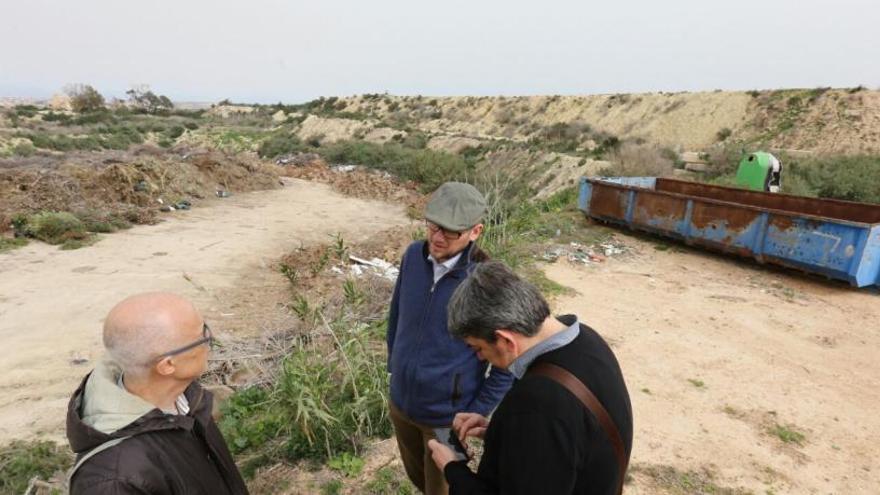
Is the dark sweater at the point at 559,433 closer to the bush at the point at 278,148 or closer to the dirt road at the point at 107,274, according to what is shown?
the dirt road at the point at 107,274

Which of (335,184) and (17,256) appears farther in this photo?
(335,184)

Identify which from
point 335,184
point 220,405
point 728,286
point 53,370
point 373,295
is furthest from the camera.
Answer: point 335,184

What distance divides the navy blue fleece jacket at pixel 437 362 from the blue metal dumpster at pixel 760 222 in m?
6.55

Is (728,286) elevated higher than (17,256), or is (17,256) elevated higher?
(728,286)

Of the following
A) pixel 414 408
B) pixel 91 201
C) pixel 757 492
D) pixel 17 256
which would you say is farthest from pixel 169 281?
pixel 757 492

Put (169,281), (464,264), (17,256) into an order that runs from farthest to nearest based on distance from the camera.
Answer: (17,256), (169,281), (464,264)

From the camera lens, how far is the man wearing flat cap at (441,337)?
6.90 feet

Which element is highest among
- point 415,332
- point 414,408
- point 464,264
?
point 464,264

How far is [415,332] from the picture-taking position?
2.19 meters

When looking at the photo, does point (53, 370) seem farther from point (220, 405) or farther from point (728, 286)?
point (728, 286)

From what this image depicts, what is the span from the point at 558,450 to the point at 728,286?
23.0 feet

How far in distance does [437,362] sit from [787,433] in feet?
11.1

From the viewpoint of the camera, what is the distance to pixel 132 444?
1.35 metres

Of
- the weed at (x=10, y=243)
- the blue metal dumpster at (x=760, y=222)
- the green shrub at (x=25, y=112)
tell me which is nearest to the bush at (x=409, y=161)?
the blue metal dumpster at (x=760, y=222)
